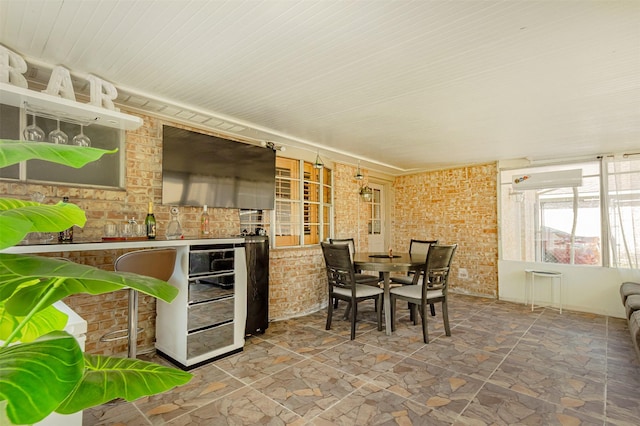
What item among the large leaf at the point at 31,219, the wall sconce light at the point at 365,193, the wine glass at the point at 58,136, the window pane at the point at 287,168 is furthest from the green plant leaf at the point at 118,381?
the wall sconce light at the point at 365,193

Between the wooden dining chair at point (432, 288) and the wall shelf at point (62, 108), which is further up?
the wall shelf at point (62, 108)

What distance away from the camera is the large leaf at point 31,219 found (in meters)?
0.44

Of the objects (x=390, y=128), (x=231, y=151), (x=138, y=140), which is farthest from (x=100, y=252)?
(x=390, y=128)

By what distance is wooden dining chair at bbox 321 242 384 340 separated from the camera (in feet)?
11.7

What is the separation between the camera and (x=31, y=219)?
21.8 inches

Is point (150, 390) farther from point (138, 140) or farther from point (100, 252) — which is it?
point (138, 140)

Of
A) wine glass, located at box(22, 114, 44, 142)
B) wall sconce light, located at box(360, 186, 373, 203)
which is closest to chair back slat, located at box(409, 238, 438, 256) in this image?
wall sconce light, located at box(360, 186, 373, 203)

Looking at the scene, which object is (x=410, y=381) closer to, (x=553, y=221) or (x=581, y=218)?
(x=553, y=221)

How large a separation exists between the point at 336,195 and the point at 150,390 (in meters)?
5.01

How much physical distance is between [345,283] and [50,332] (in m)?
3.34

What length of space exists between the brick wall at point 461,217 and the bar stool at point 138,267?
17.2 ft

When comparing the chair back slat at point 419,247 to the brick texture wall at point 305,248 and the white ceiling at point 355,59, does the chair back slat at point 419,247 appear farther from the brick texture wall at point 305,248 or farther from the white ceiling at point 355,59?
the white ceiling at point 355,59

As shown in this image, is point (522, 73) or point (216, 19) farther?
point (522, 73)

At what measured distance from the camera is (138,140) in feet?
10.3
